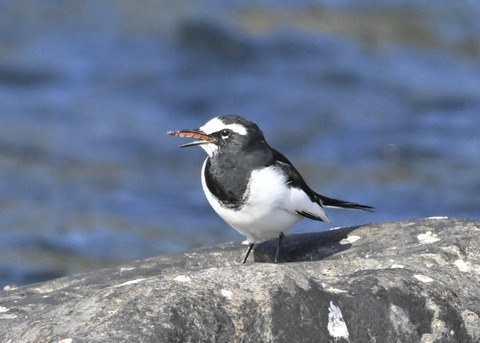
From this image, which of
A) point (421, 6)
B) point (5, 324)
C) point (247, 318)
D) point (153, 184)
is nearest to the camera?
point (247, 318)

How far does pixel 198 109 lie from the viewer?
1529cm

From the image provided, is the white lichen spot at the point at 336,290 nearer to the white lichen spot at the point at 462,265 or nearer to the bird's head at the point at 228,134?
the white lichen spot at the point at 462,265

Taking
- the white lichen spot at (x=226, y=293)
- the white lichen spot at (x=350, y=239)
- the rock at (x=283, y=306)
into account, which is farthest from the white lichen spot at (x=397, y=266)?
the white lichen spot at (x=350, y=239)

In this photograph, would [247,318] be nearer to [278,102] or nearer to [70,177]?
[70,177]

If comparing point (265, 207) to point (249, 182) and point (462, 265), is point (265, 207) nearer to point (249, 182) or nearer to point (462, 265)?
point (249, 182)

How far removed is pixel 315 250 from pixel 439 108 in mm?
9066

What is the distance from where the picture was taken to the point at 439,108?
1538cm

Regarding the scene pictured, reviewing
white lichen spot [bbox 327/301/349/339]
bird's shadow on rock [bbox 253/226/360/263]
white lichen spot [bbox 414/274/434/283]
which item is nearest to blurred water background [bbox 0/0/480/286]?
bird's shadow on rock [bbox 253/226/360/263]

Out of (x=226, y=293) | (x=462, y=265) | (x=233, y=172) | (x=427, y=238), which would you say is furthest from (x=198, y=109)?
(x=226, y=293)

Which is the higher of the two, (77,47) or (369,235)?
(77,47)

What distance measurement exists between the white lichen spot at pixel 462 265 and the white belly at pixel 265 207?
56.0 inches

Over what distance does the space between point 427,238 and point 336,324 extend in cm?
172

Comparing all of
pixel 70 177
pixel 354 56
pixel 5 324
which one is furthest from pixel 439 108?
pixel 5 324

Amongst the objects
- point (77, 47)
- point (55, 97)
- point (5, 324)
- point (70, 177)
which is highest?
point (77, 47)
